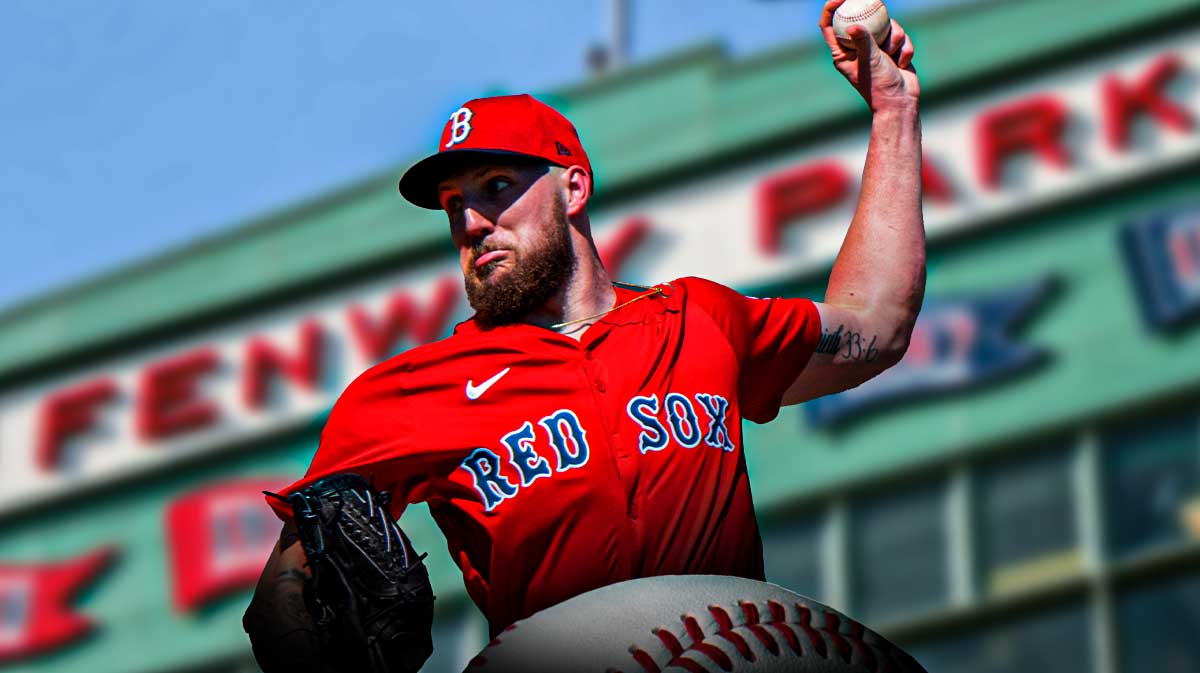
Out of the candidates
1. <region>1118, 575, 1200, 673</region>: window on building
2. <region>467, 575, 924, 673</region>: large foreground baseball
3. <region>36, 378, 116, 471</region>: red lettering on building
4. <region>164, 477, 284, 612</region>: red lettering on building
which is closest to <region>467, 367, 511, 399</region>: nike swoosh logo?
<region>467, 575, 924, 673</region>: large foreground baseball

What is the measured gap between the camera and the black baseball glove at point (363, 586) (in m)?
4.48

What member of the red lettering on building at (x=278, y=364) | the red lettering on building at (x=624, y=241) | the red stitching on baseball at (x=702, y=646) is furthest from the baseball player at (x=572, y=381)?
the red lettering on building at (x=278, y=364)

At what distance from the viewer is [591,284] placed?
521cm

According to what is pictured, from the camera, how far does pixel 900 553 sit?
16219mm

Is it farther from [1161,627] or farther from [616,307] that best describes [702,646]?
[1161,627]

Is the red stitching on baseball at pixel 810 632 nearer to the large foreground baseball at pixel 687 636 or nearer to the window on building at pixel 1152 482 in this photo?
the large foreground baseball at pixel 687 636

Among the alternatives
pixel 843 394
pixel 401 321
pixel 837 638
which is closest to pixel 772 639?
pixel 837 638

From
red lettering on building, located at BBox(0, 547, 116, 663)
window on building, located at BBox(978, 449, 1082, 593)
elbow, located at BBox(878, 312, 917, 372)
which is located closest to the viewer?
elbow, located at BBox(878, 312, 917, 372)

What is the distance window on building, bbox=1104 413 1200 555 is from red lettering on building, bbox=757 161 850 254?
3237 millimetres

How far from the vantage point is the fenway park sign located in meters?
17.3

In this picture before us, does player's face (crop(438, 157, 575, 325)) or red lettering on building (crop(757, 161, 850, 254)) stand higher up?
red lettering on building (crop(757, 161, 850, 254))

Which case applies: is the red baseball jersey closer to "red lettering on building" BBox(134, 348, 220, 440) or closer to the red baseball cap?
the red baseball cap

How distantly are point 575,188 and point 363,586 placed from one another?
121 cm

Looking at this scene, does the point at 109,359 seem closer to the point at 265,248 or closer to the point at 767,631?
the point at 265,248
